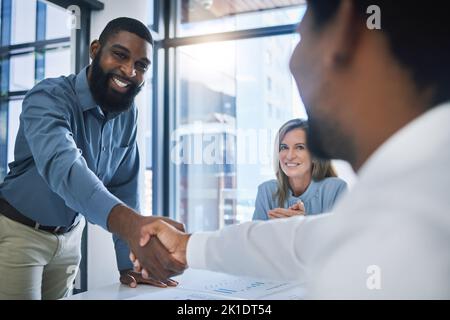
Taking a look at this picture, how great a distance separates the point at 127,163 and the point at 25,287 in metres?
0.38

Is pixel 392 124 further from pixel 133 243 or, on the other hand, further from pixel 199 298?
pixel 133 243

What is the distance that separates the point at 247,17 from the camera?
159 cm

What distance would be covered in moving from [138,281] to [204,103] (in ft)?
3.51

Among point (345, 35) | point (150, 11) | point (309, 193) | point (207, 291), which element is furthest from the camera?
point (150, 11)

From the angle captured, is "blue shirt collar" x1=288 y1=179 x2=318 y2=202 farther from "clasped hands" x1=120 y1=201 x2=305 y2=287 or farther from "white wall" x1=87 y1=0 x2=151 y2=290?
"white wall" x1=87 y1=0 x2=151 y2=290

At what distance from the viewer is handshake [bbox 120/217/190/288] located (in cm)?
84

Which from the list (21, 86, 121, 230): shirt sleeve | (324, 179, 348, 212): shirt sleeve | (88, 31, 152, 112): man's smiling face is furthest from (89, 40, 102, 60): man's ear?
(324, 179, 348, 212): shirt sleeve

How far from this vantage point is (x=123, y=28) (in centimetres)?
109

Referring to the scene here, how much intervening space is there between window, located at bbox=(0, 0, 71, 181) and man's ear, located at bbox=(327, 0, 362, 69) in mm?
731

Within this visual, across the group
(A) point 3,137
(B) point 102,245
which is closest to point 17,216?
(A) point 3,137

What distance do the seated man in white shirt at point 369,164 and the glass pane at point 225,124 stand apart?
660mm

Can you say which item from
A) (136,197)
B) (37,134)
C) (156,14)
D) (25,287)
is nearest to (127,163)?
(136,197)

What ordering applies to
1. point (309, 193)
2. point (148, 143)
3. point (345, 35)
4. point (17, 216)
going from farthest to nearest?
point (148, 143) < point (309, 193) < point (17, 216) < point (345, 35)

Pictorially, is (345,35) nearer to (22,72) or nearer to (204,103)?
(22,72)
